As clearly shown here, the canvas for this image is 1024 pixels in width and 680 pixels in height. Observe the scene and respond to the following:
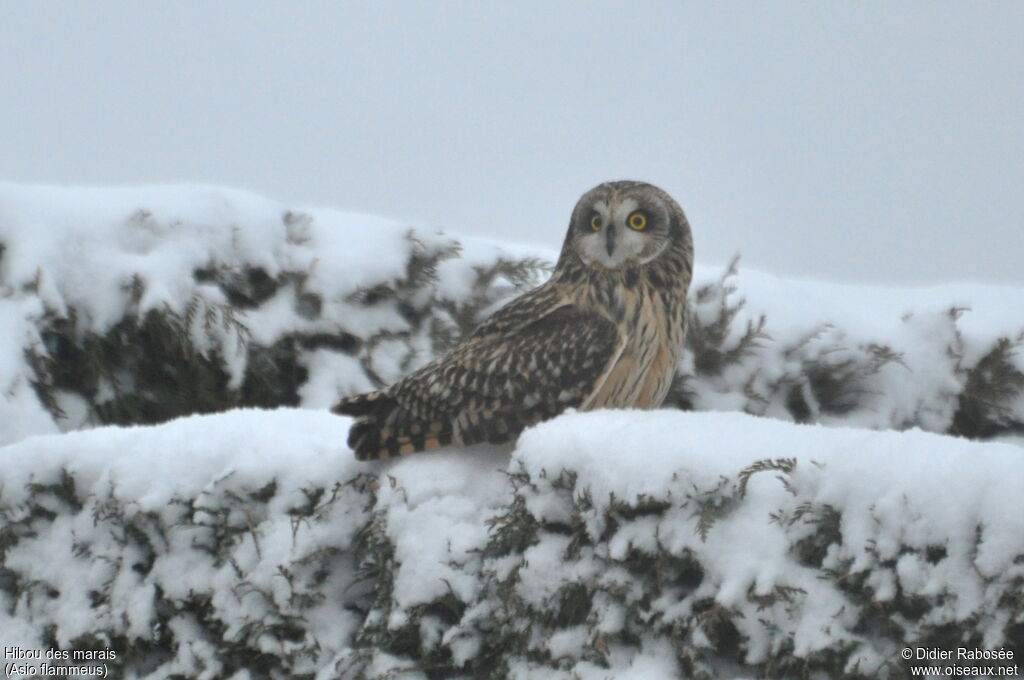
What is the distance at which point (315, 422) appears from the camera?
3.72 m

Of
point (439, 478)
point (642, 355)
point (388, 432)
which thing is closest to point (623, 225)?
point (642, 355)

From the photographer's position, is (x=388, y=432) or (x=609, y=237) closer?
(x=388, y=432)

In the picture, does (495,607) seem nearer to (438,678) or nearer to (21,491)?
(438,678)

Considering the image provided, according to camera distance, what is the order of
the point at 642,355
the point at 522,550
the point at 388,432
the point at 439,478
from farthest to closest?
the point at 642,355 < the point at 388,432 < the point at 439,478 < the point at 522,550

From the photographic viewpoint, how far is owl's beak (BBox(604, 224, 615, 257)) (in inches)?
161

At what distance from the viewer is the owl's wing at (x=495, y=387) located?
3.53 m

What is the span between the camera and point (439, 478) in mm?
3225

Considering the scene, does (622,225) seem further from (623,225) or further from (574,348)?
(574,348)

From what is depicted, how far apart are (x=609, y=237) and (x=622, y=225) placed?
0.07 metres

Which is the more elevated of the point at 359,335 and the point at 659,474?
the point at 659,474

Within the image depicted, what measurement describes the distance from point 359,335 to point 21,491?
5.80 feet

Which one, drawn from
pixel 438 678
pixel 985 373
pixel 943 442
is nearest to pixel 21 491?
pixel 438 678

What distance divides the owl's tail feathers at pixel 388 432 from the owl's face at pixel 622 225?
0.91 meters

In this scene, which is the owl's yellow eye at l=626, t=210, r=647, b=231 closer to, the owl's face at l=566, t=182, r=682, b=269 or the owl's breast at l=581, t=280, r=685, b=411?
the owl's face at l=566, t=182, r=682, b=269
